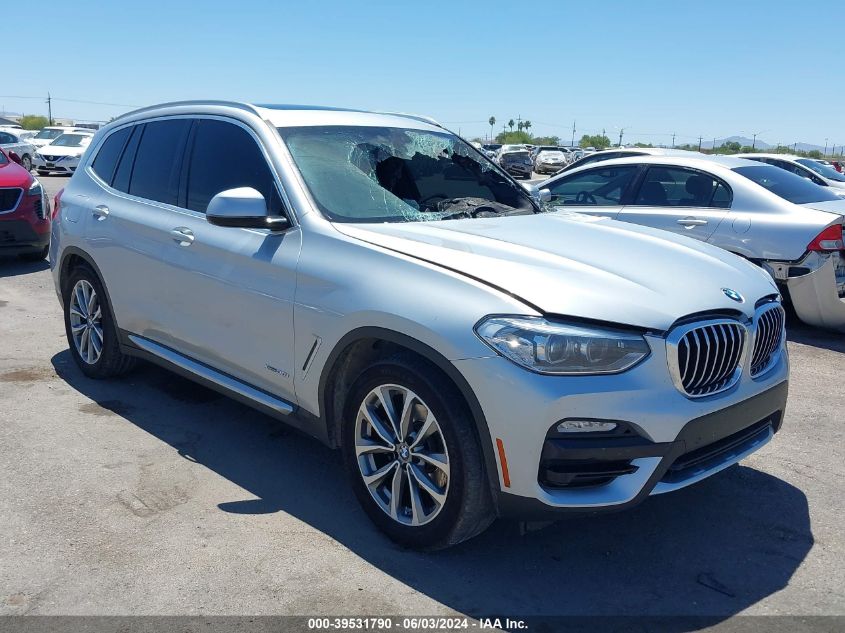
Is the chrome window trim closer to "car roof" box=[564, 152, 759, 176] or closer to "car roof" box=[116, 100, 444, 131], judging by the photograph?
"car roof" box=[116, 100, 444, 131]

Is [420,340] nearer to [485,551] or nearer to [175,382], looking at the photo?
[485,551]

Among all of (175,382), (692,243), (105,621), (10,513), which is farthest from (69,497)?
(692,243)

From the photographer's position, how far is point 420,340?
3.21m

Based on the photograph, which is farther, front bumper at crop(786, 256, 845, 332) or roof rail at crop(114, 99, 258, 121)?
front bumper at crop(786, 256, 845, 332)

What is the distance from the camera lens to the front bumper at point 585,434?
9.68 ft

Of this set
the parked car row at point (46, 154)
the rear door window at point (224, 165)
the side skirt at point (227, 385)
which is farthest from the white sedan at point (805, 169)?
the parked car row at point (46, 154)

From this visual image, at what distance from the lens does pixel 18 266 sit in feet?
34.1

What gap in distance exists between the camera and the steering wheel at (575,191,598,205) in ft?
27.9

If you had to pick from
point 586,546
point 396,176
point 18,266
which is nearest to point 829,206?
point 396,176

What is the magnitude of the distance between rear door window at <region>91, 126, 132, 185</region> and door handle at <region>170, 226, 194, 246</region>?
1199 millimetres

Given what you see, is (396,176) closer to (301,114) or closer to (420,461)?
(301,114)

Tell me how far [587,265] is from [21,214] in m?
8.63

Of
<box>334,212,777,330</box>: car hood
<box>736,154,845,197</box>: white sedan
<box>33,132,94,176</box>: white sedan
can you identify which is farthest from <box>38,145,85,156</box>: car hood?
<box>334,212,777,330</box>: car hood

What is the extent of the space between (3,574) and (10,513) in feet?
1.93
